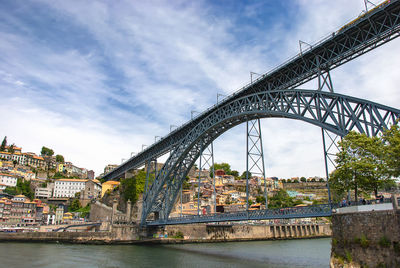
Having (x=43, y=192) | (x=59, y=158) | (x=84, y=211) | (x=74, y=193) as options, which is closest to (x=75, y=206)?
(x=84, y=211)

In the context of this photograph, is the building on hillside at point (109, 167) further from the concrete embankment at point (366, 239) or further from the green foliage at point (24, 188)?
the concrete embankment at point (366, 239)

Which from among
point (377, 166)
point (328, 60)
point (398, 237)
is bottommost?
point (398, 237)

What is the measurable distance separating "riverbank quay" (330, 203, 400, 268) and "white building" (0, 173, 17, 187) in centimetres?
7667

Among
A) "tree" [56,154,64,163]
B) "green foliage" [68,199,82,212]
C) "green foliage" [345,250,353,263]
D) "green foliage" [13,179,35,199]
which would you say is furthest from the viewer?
"tree" [56,154,64,163]

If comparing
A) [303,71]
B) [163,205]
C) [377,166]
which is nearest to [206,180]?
[163,205]

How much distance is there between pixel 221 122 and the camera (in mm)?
30844

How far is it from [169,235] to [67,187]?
49231mm

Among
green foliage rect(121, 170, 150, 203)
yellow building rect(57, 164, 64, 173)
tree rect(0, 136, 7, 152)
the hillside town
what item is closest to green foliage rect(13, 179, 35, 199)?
the hillside town

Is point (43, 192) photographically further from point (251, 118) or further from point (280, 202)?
point (251, 118)

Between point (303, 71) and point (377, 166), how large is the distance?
33.3 feet

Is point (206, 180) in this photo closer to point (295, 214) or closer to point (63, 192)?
point (63, 192)

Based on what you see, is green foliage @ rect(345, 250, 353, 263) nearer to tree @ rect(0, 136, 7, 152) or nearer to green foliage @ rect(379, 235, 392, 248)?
green foliage @ rect(379, 235, 392, 248)

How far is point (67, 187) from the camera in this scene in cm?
8219

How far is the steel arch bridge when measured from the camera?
17.4m
